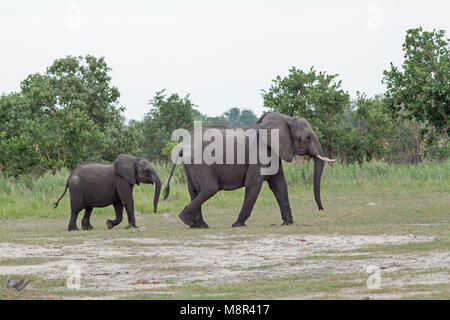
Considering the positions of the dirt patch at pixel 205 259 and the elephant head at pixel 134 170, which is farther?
the elephant head at pixel 134 170

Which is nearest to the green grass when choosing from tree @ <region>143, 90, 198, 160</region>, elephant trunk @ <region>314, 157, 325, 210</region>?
elephant trunk @ <region>314, 157, 325, 210</region>

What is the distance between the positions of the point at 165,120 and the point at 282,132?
1142 inches

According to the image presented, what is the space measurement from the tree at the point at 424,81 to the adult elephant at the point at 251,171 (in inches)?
155

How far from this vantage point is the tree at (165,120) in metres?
45.2

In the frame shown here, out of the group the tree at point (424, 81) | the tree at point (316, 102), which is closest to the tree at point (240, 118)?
the tree at point (316, 102)

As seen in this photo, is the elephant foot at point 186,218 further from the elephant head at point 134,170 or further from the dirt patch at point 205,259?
the dirt patch at point 205,259

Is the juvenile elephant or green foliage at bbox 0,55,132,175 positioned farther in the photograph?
green foliage at bbox 0,55,132,175

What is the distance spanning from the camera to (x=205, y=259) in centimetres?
1208

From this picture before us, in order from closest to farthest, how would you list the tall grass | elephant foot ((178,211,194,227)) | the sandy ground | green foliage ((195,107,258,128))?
the sandy ground → elephant foot ((178,211,194,227)) → the tall grass → green foliage ((195,107,258,128))

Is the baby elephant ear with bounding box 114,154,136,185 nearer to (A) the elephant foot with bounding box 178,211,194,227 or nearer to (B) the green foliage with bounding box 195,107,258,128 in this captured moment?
(A) the elephant foot with bounding box 178,211,194,227

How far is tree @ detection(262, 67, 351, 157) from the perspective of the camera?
33656 millimetres

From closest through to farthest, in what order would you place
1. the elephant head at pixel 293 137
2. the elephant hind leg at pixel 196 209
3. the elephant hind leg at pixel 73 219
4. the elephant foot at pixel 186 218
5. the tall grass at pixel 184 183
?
1. the elephant hind leg at pixel 196 209
2. the elephant foot at pixel 186 218
3. the elephant head at pixel 293 137
4. the elephant hind leg at pixel 73 219
5. the tall grass at pixel 184 183

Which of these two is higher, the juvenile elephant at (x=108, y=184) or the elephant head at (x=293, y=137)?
the elephant head at (x=293, y=137)
